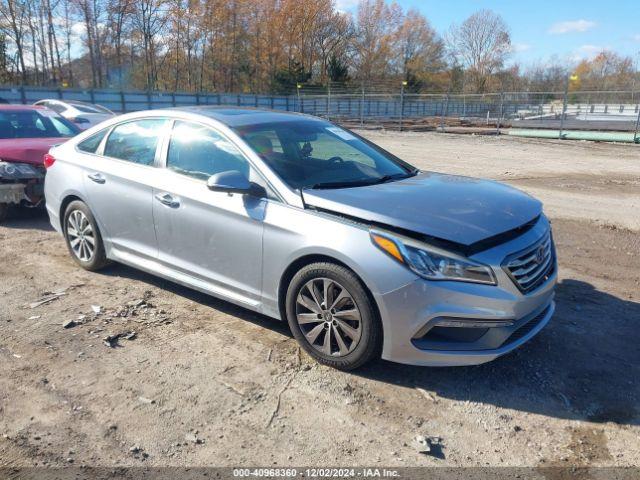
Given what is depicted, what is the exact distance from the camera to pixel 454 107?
3231 cm

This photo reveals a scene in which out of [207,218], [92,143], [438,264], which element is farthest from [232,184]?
[92,143]

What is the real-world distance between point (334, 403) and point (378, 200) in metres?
1.34

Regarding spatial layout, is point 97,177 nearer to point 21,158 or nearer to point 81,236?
point 81,236

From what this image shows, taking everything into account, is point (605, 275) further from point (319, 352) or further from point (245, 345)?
point (245, 345)

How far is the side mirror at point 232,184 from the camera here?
146 inches

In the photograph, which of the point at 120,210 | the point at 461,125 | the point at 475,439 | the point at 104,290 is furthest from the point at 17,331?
the point at 461,125

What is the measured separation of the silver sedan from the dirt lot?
0.29m

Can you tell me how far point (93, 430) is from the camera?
2.93m

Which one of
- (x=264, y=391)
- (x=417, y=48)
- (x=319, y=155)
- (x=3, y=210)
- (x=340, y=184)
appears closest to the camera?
(x=264, y=391)

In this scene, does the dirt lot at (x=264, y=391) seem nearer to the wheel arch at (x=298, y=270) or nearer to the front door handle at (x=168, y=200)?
the wheel arch at (x=298, y=270)

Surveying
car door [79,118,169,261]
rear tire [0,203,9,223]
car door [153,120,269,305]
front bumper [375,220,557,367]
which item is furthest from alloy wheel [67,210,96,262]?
front bumper [375,220,557,367]

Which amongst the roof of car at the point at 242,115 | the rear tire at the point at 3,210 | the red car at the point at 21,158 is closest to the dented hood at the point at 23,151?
the red car at the point at 21,158

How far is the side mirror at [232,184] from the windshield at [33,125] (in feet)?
18.3

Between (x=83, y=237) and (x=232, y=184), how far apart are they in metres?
2.39
